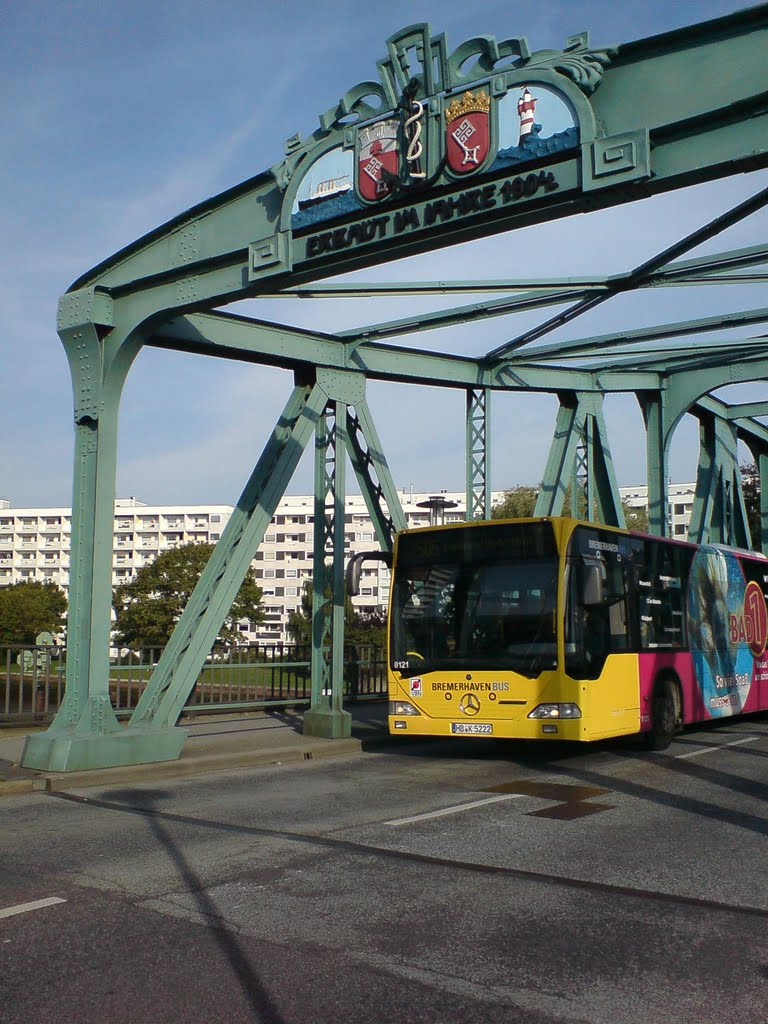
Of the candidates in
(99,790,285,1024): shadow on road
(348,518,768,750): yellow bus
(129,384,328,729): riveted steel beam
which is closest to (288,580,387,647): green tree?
(129,384,328,729): riveted steel beam

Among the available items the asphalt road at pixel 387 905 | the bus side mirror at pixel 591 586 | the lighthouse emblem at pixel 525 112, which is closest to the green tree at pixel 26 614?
the bus side mirror at pixel 591 586

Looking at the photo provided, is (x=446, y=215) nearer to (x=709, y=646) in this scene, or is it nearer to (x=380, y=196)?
(x=380, y=196)

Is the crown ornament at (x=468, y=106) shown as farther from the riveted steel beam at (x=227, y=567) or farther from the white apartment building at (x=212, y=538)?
→ the white apartment building at (x=212, y=538)

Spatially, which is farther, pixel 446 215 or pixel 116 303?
pixel 116 303

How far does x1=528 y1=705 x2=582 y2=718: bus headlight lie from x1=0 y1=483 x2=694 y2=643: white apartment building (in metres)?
96.1

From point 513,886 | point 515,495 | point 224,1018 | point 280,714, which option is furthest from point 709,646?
point 515,495

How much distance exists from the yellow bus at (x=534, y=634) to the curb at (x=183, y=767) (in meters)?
1.31

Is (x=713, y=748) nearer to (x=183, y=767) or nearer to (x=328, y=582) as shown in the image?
(x=328, y=582)

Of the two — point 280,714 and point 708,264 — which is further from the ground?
point 708,264

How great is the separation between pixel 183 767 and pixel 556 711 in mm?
4361

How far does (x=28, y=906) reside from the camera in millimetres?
5965

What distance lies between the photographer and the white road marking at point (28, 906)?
19.0ft

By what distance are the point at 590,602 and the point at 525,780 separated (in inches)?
88.5

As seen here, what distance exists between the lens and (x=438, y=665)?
43.2 ft
